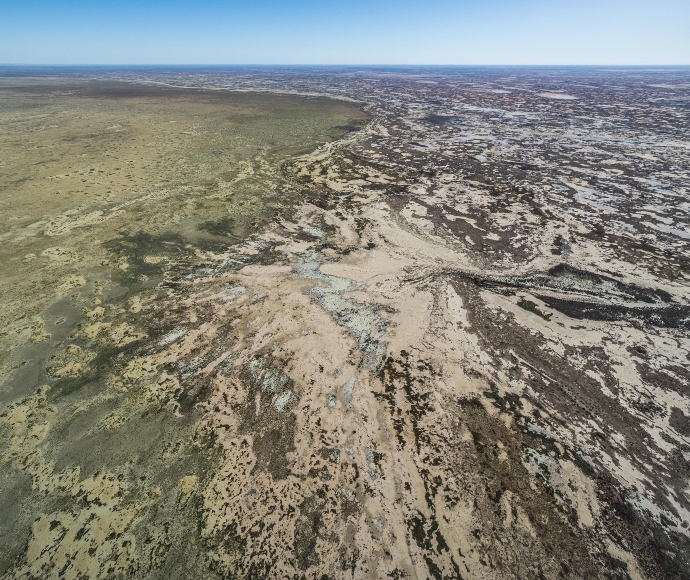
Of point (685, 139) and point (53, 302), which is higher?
point (53, 302)

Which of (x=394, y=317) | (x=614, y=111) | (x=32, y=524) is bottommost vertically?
(x=614, y=111)

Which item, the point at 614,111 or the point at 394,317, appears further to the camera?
the point at 614,111

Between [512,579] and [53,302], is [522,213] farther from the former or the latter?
[53,302]

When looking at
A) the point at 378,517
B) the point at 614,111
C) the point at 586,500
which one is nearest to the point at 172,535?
the point at 378,517

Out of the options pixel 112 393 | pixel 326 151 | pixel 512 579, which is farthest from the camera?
pixel 326 151

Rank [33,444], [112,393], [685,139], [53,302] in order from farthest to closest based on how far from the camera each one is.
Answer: [685,139], [53,302], [112,393], [33,444]

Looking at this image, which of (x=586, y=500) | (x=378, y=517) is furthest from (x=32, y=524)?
(x=586, y=500)

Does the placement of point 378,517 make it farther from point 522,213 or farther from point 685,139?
point 685,139
